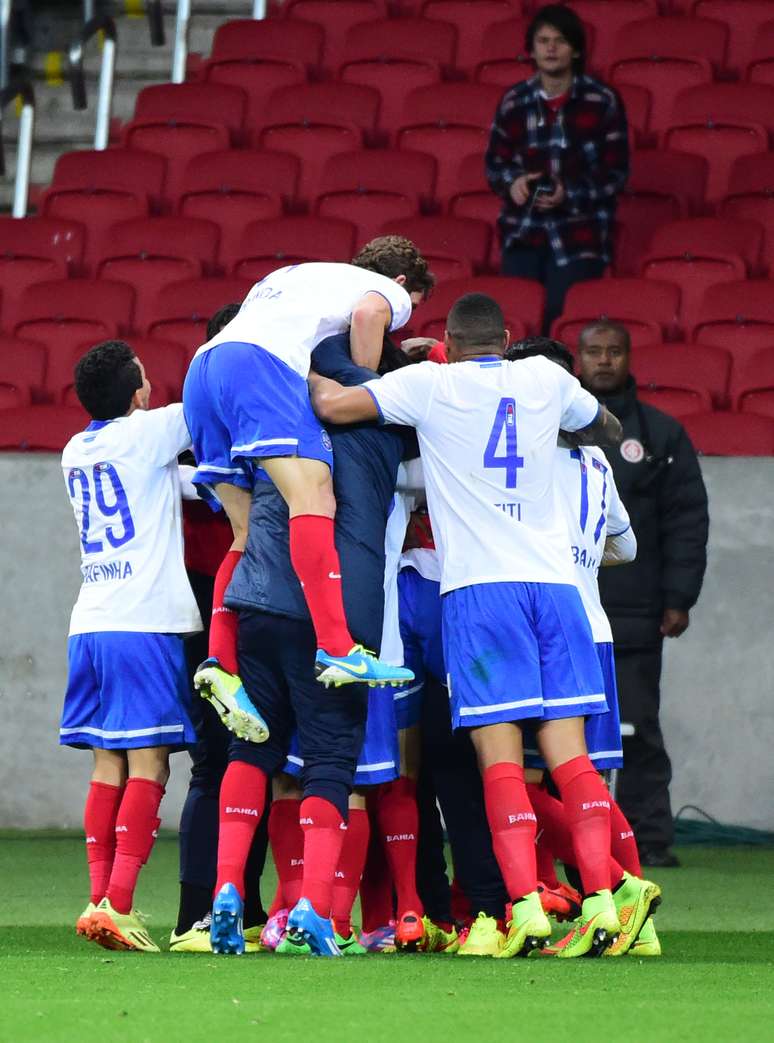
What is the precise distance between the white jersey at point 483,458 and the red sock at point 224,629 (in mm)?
528

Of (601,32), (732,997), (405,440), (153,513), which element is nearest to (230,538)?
(153,513)

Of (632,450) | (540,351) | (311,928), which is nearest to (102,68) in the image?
(632,450)

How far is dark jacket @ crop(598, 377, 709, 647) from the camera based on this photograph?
7020 millimetres

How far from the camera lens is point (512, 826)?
448 cm

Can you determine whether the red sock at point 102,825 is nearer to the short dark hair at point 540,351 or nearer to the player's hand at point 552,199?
the short dark hair at point 540,351

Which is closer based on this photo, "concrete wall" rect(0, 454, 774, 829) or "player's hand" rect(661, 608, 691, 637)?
"player's hand" rect(661, 608, 691, 637)

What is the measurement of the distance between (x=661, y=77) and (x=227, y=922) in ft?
21.7

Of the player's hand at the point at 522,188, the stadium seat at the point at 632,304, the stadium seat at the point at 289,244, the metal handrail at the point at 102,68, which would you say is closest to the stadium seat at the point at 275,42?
the metal handrail at the point at 102,68

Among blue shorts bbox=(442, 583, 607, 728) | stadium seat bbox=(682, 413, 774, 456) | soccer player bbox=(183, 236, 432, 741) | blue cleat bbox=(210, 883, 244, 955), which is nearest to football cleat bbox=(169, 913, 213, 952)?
blue cleat bbox=(210, 883, 244, 955)

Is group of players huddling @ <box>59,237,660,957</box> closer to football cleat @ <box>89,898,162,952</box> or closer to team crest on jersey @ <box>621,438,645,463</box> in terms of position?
football cleat @ <box>89,898,162,952</box>

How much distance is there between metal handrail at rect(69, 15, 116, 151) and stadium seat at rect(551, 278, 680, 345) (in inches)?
138

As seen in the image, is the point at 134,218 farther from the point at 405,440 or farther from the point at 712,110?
the point at 405,440

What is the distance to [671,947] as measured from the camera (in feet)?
16.5

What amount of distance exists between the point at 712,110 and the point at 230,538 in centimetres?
524
